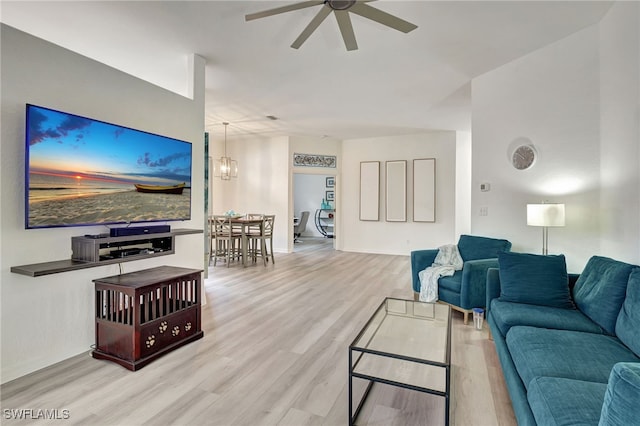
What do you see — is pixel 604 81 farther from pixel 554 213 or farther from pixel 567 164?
pixel 554 213

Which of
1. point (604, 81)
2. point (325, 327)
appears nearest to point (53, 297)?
point (325, 327)

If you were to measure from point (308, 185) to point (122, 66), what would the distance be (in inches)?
346

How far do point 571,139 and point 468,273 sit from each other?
1694mm

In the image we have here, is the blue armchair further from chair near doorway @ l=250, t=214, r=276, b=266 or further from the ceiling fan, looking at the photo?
chair near doorway @ l=250, t=214, r=276, b=266

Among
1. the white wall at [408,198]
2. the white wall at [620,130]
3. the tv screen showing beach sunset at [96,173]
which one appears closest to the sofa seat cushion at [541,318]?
the white wall at [620,130]

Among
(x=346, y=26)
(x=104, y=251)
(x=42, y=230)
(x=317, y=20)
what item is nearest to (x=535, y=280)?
(x=346, y=26)

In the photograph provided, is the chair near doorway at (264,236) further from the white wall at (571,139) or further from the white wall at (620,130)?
the white wall at (620,130)

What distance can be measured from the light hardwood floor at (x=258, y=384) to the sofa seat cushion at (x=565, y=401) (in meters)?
0.57

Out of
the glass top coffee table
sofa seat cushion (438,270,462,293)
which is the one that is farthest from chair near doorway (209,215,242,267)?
the glass top coffee table

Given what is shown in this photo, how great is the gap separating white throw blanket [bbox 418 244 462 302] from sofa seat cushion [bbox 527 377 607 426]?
7.56ft

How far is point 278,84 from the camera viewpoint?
4.56 m

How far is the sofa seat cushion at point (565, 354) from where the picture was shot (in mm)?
1538

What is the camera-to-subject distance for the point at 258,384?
7.18ft

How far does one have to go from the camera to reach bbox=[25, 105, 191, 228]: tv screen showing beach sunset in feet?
7.32
